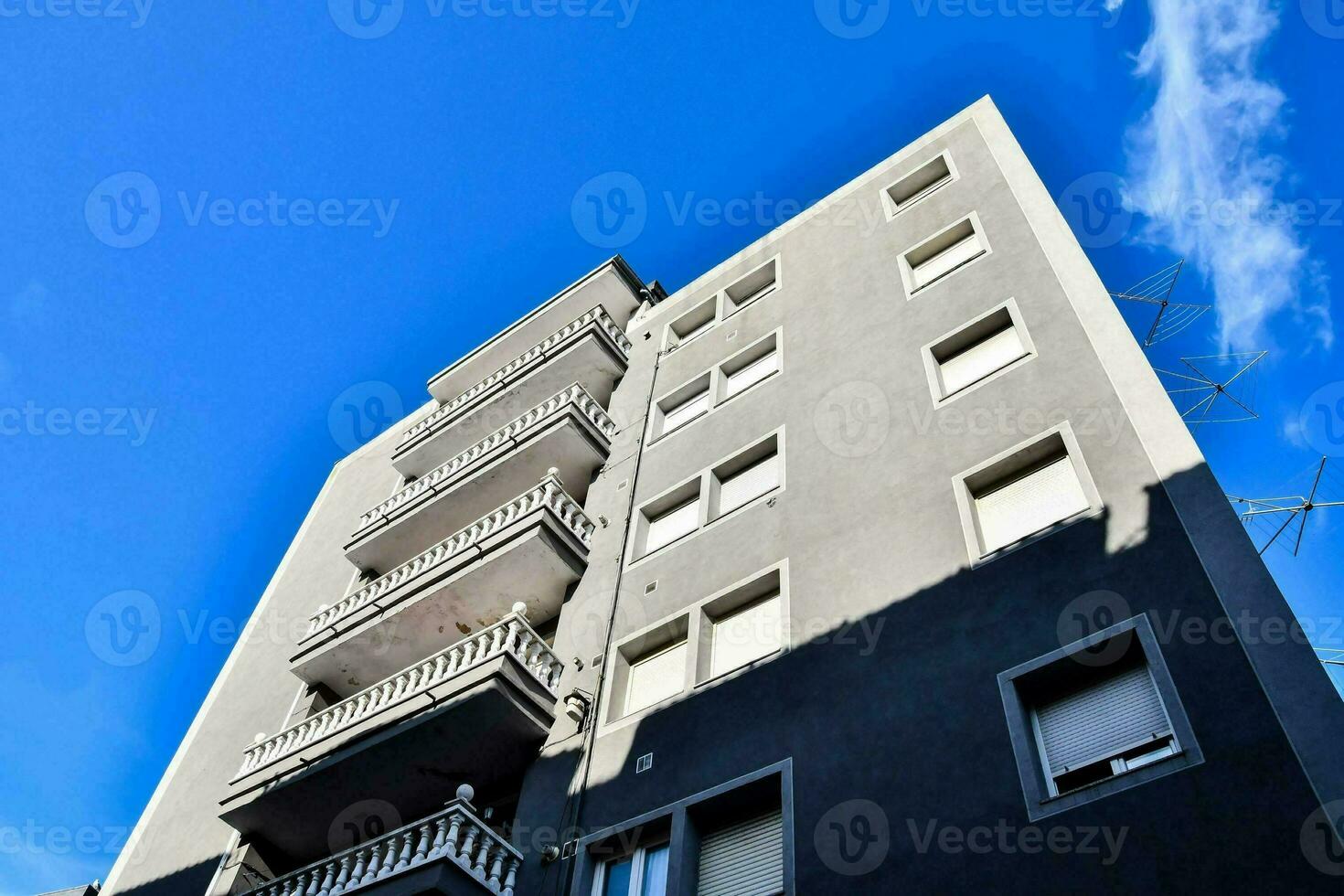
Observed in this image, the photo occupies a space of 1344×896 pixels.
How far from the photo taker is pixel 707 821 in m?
12.5

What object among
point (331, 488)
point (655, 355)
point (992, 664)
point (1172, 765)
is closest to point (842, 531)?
point (992, 664)

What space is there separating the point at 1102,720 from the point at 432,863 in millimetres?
8114

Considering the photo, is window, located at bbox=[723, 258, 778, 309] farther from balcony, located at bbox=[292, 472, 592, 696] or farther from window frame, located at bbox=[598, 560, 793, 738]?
window frame, located at bbox=[598, 560, 793, 738]

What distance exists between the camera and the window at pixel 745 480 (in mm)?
17000

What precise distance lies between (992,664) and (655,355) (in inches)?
546

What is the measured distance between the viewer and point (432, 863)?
12.6 meters

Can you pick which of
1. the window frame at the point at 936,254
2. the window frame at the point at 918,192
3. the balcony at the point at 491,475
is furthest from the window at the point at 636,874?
the window frame at the point at 918,192

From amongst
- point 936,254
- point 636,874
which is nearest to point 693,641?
point 636,874

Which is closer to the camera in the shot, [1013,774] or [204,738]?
[1013,774]

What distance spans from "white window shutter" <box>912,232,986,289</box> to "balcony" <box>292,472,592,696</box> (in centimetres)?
771

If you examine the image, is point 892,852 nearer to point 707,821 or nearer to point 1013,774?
point 1013,774

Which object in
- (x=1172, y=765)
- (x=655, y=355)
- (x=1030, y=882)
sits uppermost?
(x=655, y=355)

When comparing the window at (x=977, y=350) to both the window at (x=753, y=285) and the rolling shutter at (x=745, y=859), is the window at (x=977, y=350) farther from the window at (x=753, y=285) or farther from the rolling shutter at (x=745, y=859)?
the window at (x=753, y=285)

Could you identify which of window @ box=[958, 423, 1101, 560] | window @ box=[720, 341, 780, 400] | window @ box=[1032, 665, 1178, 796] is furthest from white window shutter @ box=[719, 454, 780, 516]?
window @ box=[1032, 665, 1178, 796]
